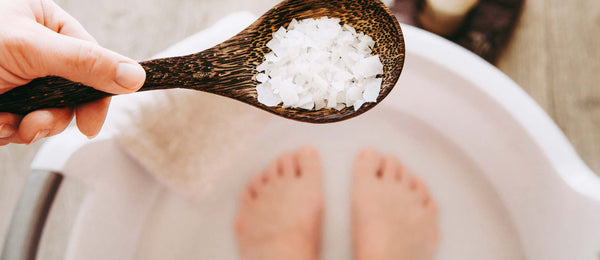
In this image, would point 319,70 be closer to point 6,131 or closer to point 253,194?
point 6,131

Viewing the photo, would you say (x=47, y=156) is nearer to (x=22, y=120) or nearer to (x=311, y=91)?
(x=22, y=120)

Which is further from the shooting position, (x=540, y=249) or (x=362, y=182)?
(x=362, y=182)

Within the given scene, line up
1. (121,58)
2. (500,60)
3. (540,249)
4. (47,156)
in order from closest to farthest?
(121,58)
(47,156)
(540,249)
(500,60)

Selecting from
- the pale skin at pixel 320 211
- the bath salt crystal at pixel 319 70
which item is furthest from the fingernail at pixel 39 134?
the pale skin at pixel 320 211

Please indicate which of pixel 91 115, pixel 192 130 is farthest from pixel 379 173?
pixel 91 115

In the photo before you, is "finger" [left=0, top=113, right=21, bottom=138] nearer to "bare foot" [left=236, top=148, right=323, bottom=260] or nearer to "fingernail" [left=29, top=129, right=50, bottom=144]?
"fingernail" [left=29, top=129, right=50, bottom=144]

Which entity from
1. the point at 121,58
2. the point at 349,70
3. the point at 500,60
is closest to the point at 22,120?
the point at 121,58

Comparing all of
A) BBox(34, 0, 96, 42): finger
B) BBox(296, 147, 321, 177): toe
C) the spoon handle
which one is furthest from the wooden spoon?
BBox(296, 147, 321, 177): toe

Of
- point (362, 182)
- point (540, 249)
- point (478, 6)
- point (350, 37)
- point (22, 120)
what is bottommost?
point (540, 249)
